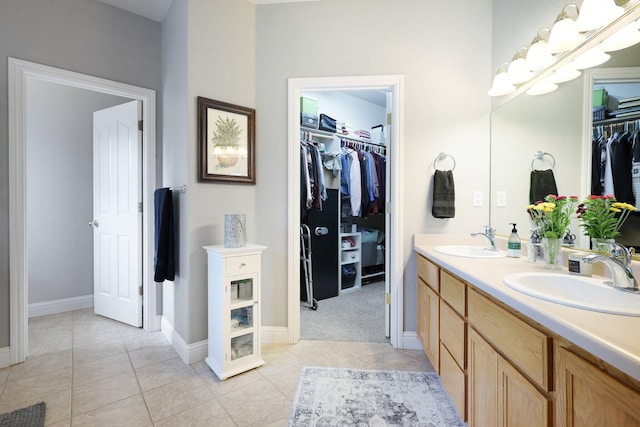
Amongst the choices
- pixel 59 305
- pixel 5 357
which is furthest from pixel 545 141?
pixel 59 305

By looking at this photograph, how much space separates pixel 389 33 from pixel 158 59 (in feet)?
6.67

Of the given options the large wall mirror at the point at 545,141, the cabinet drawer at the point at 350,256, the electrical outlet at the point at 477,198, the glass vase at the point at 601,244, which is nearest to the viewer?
the glass vase at the point at 601,244

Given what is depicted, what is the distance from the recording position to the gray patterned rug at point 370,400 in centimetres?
152

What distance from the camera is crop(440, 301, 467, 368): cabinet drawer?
140cm

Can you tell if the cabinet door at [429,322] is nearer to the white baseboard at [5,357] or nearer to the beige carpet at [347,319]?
the beige carpet at [347,319]

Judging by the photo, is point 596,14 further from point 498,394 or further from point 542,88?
point 498,394

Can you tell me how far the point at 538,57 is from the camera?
1.66 meters

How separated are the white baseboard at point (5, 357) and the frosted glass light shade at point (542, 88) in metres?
3.84

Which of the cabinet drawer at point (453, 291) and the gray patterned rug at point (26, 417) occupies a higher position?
the cabinet drawer at point (453, 291)

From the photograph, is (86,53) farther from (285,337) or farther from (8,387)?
(285,337)

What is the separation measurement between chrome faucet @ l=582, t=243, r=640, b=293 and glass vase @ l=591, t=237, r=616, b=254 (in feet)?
0.43

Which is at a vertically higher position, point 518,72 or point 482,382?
point 518,72

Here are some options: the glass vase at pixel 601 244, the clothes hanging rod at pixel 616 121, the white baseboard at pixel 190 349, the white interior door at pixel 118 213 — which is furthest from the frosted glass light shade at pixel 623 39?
the white interior door at pixel 118 213

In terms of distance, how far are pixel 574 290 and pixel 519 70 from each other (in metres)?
1.38
